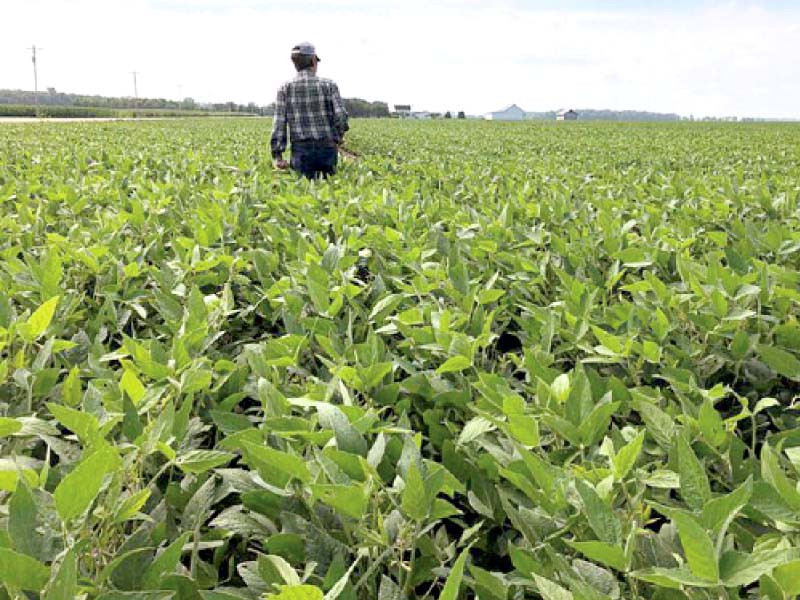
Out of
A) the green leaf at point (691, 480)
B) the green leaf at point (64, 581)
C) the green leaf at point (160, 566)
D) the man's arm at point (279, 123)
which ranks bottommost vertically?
the green leaf at point (160, 566)

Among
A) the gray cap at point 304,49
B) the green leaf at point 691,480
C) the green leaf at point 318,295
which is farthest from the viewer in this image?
the gray cap at point 304,49

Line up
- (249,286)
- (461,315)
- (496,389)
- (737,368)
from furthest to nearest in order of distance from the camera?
(249,286) → (461,315) → (737,368) → (496,389)

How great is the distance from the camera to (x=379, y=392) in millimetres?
1557

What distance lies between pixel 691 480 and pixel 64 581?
2.91ft

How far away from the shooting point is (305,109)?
23.0 feet

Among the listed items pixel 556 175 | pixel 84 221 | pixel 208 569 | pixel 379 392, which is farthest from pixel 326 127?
pixel 208 569

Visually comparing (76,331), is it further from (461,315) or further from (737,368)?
(737,368)

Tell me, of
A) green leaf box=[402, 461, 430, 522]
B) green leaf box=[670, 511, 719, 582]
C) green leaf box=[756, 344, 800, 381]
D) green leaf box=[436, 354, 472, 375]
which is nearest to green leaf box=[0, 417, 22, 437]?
green leaf box=[402, 461, 430, 522]

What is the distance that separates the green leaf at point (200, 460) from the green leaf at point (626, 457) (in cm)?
67

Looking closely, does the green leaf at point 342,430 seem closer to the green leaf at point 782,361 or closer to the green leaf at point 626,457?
the green leaf at point 626,457

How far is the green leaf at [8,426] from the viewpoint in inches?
45.6

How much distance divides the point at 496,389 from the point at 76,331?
1.44 m

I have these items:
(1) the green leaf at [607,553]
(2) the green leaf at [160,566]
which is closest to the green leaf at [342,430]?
(2) the green leaf at [160,566]

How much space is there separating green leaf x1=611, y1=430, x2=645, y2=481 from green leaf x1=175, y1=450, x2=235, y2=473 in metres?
0.67
